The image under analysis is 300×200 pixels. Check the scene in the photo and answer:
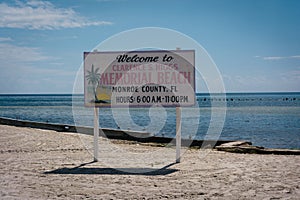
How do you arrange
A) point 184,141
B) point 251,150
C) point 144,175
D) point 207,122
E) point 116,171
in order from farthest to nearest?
point 207,122 → point 184,141 → point 251,150 → point 116,171 → point 144,175

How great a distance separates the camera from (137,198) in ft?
23.7

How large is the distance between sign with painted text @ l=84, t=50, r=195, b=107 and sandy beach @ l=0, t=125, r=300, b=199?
1.74 meters

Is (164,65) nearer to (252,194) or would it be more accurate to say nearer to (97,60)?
(97,60)

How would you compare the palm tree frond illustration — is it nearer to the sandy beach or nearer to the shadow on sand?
the sandy beach

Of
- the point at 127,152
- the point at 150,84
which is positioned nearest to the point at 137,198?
the point at 150,84

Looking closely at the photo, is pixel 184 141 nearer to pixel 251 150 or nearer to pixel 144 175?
pixel 251 150

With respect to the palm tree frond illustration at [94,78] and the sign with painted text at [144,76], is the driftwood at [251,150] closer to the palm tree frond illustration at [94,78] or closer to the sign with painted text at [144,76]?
the sign with painted text at [144,76]

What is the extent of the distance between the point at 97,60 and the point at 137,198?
5.12 metres

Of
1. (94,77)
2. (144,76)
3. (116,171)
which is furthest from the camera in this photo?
(94,77)

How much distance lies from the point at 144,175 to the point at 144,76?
292cm

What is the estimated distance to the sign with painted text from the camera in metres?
11.3

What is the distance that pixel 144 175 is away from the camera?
9.54 metres

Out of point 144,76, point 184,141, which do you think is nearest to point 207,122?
point 184,141

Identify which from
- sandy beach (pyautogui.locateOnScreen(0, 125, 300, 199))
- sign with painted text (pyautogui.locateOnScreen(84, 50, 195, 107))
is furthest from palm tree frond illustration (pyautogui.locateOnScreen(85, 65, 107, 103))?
sandy beach (pyautogui.locateOnScreen(0, 125, 300, 199))
